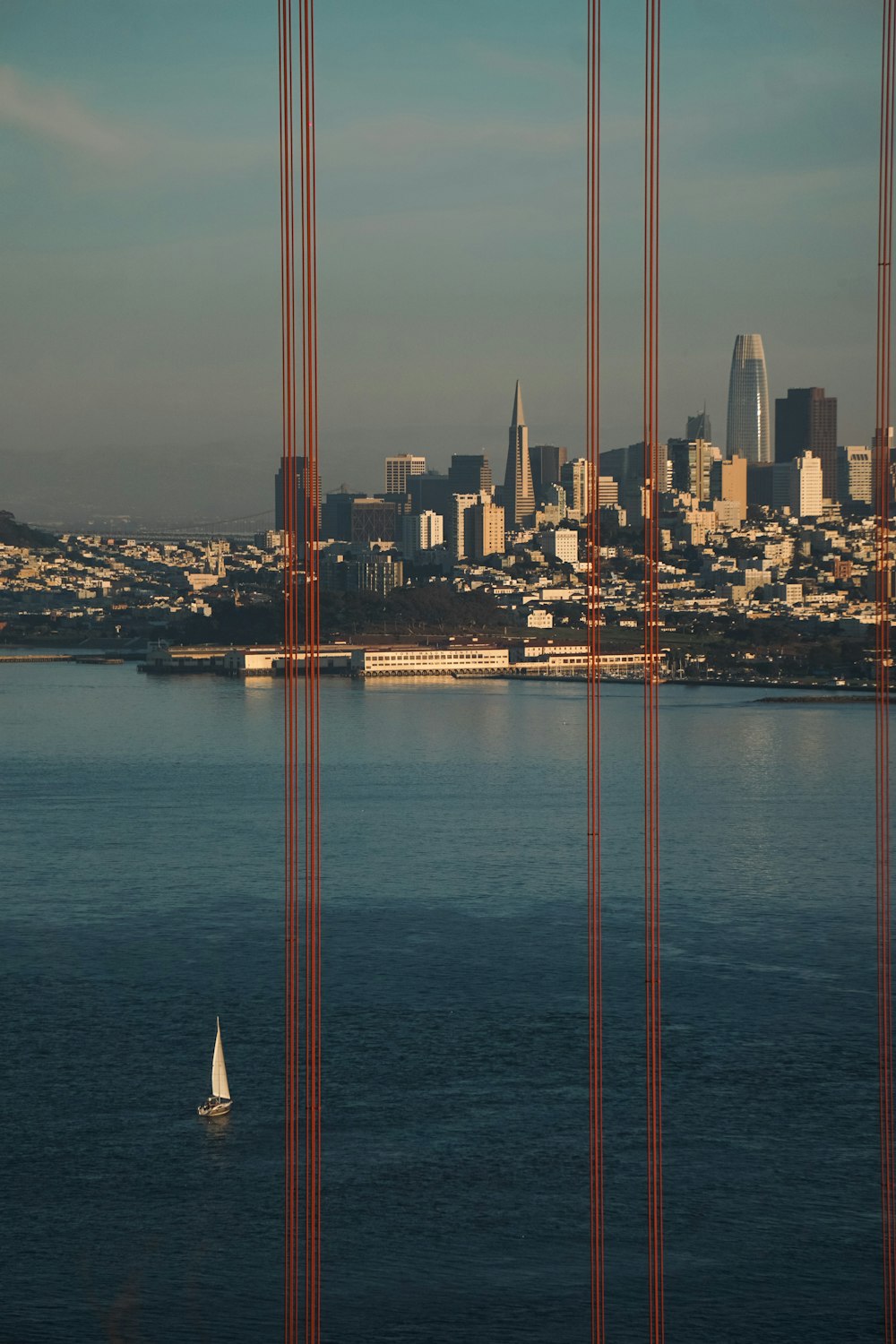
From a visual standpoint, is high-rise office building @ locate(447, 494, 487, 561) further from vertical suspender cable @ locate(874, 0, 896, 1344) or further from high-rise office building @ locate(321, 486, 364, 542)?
vertical suspender cable @ locate(874, 0, 896, 1344)

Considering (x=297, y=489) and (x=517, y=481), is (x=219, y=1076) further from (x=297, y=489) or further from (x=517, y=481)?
(x=517, y=481)

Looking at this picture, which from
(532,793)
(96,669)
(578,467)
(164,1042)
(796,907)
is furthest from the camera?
(578,467)

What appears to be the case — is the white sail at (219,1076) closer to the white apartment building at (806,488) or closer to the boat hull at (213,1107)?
the boat hull at (213,1107)

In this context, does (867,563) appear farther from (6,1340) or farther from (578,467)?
(6,1340)

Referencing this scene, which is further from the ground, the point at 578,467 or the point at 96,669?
the point at 578,467

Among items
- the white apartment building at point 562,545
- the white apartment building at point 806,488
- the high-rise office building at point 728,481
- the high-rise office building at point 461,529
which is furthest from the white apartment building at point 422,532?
the white apartment building at point 806,488

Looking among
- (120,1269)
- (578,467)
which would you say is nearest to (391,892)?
(120,1269)

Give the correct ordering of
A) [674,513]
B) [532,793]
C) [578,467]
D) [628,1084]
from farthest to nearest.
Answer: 1. [578,467]
2. [674,513]
3. [532,793]
4. [628,1084]
